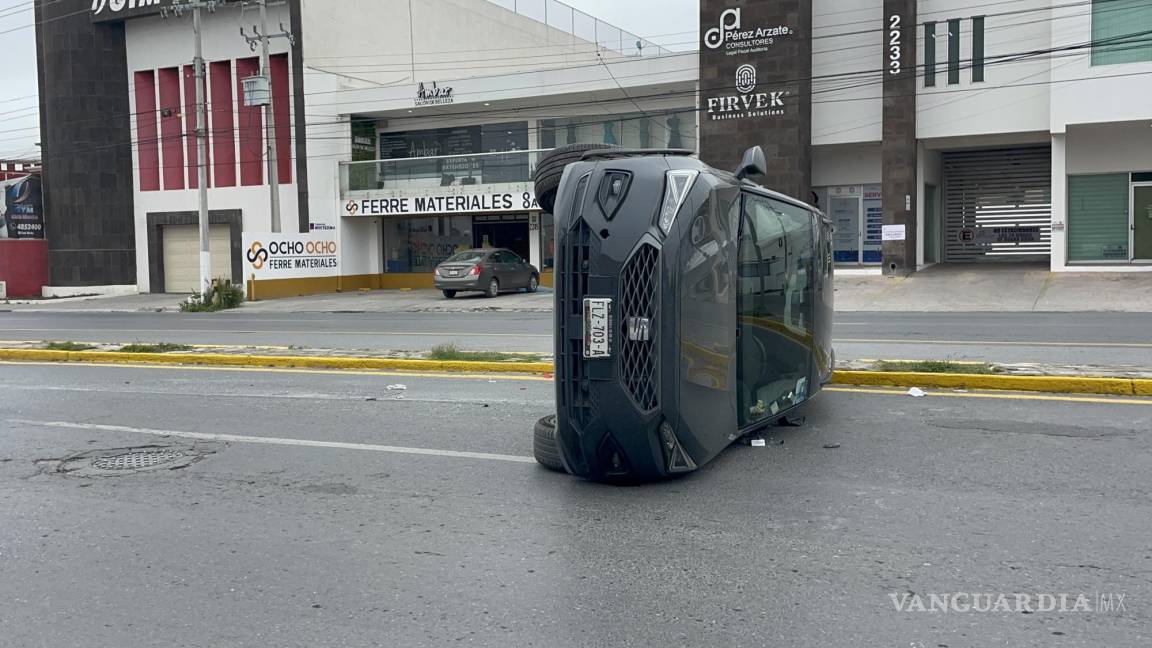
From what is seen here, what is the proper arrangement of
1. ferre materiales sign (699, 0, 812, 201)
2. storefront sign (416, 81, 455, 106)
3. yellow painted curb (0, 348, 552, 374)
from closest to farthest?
yellow painted curb (0, 348, 552, 374), ferre materiales sign (699, 0, 812, 201), storefront sign (416, 81, 455, 106)

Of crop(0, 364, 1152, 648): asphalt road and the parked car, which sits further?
the parked car

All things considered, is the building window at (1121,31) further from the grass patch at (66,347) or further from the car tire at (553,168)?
the grass patch at (66,347)

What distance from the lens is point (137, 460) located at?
23.4 feet

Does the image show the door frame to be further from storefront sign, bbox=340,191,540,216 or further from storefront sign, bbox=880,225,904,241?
storefront sign, bbox=340,191,540,216

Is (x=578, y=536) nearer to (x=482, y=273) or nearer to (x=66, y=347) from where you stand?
(x=66, y=347)

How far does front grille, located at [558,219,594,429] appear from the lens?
18.4ft

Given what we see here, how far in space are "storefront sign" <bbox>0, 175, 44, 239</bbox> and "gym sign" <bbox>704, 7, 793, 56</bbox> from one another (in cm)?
2741

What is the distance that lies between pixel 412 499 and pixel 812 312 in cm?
355

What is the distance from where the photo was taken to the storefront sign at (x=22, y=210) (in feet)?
123

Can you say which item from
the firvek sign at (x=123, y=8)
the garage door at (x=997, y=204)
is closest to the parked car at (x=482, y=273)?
the garage door at (x=997, y=204)

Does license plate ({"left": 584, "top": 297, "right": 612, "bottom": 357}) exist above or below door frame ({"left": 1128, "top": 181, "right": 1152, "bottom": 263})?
below

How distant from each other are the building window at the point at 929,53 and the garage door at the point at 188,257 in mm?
24187

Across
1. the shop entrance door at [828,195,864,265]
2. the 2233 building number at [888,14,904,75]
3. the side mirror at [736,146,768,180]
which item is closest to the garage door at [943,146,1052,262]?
the shop entrance door at [828,195,864,265]

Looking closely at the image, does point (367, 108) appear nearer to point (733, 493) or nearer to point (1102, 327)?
point (1102, 327)
